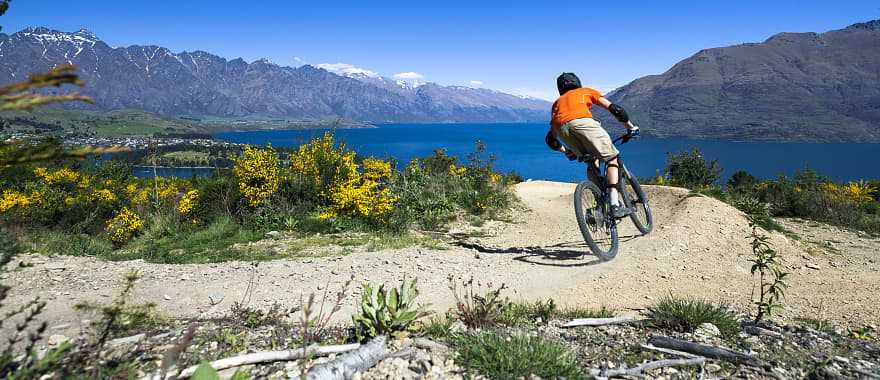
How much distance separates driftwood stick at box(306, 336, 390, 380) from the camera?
265cm

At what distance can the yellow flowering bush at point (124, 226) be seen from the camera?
9250mm

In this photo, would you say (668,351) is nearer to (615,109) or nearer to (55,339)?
(615,109)

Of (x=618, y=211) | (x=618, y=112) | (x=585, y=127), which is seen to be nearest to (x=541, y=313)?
(x=618, y=211)

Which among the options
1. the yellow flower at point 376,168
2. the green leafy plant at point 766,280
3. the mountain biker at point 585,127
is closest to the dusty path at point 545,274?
the green leafy plant at point 766,280

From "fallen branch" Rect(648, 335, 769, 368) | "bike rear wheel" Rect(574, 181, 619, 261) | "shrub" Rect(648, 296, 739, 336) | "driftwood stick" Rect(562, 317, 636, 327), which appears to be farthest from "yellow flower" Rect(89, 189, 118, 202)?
"fallen branch" Rect(648, 335, 769, 368)

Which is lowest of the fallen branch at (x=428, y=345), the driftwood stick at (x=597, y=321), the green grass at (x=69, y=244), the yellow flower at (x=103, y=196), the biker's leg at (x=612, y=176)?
the green grass at (x=69, y=244)

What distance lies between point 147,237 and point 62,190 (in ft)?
14.1

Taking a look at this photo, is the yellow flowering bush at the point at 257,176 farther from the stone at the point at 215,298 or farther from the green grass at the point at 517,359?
the green grass at the point at 517,359

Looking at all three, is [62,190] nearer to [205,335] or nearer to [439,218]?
[439,218]

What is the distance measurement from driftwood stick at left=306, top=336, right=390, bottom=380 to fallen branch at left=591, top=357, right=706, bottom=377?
152 centimetres

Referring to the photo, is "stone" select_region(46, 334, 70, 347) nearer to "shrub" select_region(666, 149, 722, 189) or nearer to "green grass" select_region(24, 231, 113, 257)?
"green grass" select_region(24, 231, 113, 257)

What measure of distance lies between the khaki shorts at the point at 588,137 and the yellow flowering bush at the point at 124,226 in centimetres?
900

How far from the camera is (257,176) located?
1044 cm

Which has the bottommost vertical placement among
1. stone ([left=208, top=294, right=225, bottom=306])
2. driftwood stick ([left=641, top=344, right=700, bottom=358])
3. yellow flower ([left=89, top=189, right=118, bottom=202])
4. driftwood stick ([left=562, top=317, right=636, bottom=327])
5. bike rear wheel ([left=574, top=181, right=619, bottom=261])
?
stone ([left=208, top=294, right=225, bottom=306])
